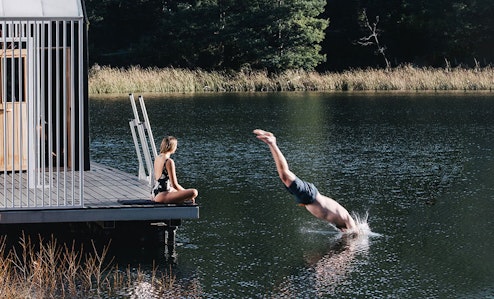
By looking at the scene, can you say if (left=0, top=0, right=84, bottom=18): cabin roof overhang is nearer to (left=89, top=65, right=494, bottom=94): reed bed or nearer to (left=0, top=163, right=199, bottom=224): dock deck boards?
(left=0, top=163, right=199, bottom=224): dock deck boards

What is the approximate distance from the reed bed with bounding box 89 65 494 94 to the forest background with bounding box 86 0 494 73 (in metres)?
3.17

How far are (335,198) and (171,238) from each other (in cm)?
376

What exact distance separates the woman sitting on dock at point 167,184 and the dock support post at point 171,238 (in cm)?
34

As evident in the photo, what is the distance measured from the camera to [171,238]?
1182cm

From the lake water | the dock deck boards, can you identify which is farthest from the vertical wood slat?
the lake water

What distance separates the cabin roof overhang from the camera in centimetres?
1166

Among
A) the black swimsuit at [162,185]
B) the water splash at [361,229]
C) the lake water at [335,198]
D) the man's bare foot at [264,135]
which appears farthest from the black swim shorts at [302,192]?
the black swimsuit at [162,185]

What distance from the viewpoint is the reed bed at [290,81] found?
1673 inches

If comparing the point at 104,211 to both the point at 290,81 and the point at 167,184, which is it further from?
the point at 290,81

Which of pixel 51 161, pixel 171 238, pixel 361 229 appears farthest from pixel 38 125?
pixel 361 229

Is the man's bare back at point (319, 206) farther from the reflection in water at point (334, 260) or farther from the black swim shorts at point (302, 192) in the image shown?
the reflection in water at point (334, 260)

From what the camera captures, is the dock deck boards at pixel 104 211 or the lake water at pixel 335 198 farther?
the dock deck boards at pixel 104 211

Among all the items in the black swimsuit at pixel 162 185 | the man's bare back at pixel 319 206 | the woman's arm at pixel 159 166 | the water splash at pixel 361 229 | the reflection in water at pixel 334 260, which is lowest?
the reflection in water at pixel 334 260

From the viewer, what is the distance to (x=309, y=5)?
49.2 metres
